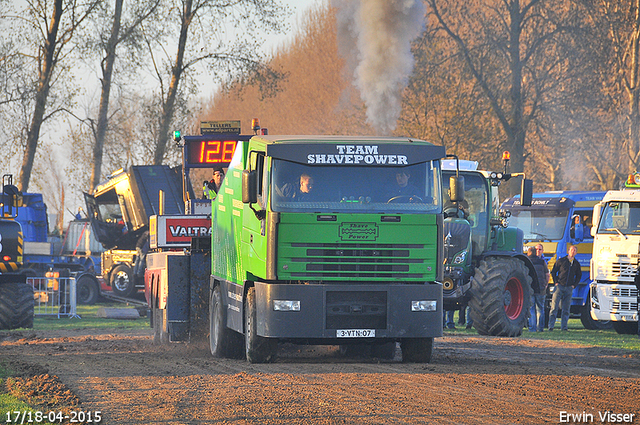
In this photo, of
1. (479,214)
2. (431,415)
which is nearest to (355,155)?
(431,415)

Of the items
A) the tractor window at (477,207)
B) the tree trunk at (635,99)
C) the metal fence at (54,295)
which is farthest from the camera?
the tree trunk at (635,99)

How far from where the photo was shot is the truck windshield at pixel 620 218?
20062mm

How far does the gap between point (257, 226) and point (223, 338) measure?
2.53 meters

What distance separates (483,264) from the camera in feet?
62.5

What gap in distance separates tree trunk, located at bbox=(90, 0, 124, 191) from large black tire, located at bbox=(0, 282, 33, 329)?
700 inches

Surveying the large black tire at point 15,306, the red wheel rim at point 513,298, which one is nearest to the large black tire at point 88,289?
the large black tire at point 15,306

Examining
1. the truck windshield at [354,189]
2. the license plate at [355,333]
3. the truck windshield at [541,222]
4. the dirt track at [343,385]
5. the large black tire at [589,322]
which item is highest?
the truck windshield at [354,189]

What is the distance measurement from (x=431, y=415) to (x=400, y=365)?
13.9ft

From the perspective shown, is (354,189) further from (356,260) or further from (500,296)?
(500,296)

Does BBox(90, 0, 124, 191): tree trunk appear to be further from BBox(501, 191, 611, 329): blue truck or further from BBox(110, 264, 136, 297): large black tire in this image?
BBox(501, 191, 611, 329): blue truck

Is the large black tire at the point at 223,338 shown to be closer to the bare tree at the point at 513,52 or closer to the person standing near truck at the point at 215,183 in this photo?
the person standing near truck at the point at 215,183

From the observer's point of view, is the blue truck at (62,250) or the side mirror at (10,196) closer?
the side mirror at (10,196)

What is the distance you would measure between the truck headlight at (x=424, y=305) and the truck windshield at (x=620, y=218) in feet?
29.5

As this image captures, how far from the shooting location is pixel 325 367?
1283 centimetres
